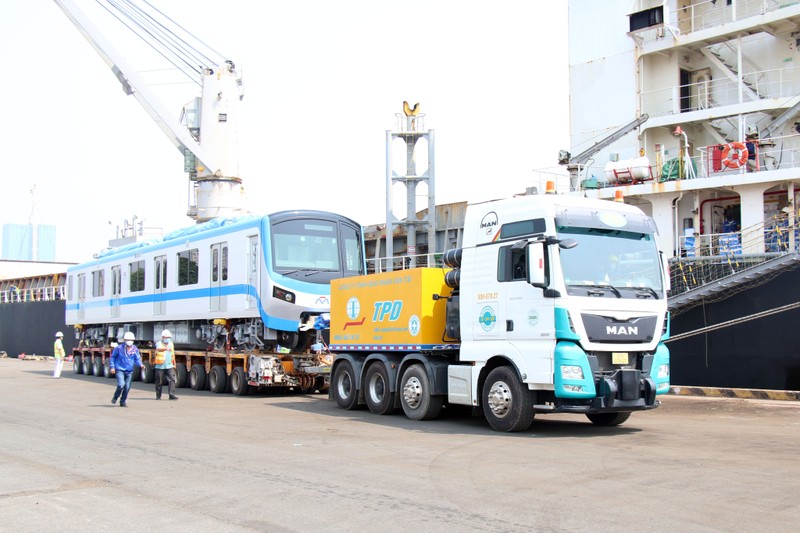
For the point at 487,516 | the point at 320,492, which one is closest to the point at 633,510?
the point at 487,516

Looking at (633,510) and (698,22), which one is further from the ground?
(698,22)

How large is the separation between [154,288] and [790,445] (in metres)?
19.3

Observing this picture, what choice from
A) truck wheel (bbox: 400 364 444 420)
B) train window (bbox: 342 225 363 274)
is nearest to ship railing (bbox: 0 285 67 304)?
train window (bbox: 342 225 363 274)

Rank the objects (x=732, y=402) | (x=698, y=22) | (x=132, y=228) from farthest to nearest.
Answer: (x=132, y=228), (x=698, y=22), (x=732, y=402)

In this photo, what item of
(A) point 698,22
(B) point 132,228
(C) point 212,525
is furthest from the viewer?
(B) point 132,228

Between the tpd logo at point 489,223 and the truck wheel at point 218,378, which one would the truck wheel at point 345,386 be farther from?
the truck wheel at point 218,378

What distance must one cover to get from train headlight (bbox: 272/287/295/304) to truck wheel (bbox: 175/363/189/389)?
613cm

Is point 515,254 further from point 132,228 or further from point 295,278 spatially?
point 132,228

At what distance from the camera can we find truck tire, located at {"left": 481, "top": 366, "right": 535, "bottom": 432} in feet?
40.6

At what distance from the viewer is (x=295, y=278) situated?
19.3 m

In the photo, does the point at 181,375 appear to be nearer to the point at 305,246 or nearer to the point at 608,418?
the point at 305,246

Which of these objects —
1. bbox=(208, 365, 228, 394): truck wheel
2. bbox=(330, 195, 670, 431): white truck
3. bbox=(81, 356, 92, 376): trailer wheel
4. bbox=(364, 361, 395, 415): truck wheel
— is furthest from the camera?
bbox=(81, 356, 92, 376): trailer wheel

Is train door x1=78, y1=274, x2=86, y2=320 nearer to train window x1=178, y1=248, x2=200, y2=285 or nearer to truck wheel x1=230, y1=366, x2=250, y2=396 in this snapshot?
train window x1=178, y1=248, x2=200, y2=285

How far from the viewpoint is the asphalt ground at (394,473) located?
22.8 feet
